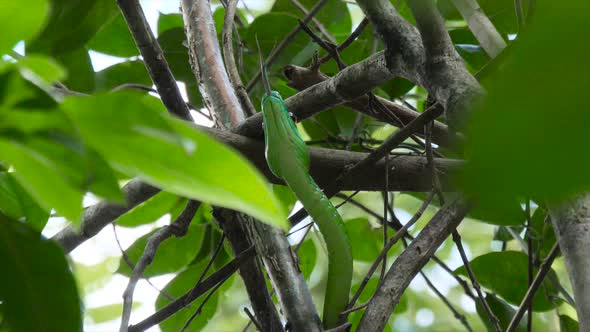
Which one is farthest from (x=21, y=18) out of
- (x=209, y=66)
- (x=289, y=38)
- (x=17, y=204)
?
(x=289, y=38)

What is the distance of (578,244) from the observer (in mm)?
593

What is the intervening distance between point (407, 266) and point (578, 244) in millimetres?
308

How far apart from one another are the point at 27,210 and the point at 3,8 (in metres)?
0.42

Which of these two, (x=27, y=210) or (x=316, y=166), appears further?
(x=316, y=166)

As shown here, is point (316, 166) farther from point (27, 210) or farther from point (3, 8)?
point (3, 8)

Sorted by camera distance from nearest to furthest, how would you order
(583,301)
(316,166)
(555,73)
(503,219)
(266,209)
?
(555,73) < (266,209) < (583,301) < (316,166) < (503,219)

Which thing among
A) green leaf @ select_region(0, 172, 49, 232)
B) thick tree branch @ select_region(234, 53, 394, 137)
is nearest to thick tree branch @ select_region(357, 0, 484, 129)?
thick tree branch @ select_region(234, 53, 394, 137)

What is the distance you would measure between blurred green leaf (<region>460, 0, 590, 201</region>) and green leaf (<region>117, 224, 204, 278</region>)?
135cm

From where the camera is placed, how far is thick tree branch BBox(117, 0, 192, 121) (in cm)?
99

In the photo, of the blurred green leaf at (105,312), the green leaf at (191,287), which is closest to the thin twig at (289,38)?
the green leaf at (191,287)

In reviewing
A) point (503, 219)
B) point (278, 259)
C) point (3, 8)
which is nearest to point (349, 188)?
point (278, 259)

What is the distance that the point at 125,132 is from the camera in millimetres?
246

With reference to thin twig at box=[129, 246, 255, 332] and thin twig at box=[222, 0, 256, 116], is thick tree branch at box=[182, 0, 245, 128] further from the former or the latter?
thin twig at box=[129, 246, 255, 332]

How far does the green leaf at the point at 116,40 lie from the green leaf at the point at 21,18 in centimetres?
122
